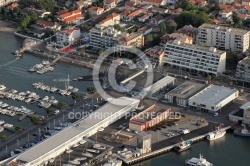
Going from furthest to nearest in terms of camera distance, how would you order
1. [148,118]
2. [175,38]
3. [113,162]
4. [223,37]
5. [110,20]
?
[110,20] → [223,37] → [175,38] → [148,118] → [113,162]

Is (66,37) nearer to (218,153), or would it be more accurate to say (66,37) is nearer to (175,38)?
(175,38)

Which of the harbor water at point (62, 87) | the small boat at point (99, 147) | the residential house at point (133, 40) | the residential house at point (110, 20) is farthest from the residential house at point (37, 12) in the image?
the small boat at point (99, 147)

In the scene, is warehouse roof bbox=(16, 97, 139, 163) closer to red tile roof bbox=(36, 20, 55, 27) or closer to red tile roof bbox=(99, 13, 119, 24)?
red tile roof bbox=(99, 13, 119, 24)

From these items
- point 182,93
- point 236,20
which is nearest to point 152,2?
point 236,20

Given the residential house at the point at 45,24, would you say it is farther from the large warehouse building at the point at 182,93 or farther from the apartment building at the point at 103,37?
the large warehouse building at the point at 182,93

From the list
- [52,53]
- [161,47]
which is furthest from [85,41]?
[161,47]
